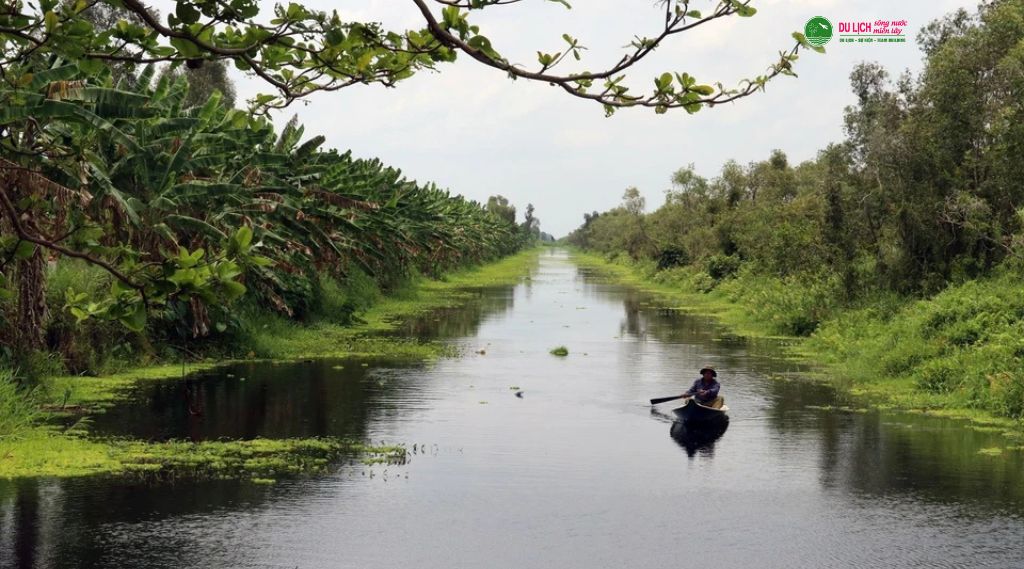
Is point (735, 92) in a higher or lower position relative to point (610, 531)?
higher

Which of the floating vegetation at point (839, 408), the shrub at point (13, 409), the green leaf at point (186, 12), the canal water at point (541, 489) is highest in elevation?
the green leaf at point (186, 12)

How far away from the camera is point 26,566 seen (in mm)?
11016

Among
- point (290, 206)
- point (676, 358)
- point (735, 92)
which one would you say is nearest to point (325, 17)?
point (735, 92)

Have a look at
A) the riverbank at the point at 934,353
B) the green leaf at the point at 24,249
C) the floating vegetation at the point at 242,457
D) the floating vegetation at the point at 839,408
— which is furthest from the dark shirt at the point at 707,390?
the green leaf at the point at 24,249

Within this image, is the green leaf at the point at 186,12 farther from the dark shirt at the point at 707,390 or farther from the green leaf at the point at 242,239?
the dark shirt at the point at 707,390

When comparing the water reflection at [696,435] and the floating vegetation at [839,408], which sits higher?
the floating vegetation at [839,408]

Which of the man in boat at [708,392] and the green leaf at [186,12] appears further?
the man in boat at [708,392]

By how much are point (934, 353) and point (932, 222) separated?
21.7ft

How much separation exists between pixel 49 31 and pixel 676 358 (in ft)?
87.8

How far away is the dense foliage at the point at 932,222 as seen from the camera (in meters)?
24.4

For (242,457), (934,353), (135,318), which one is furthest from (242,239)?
(934,353)

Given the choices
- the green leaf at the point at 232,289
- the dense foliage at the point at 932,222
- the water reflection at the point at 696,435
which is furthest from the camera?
the dense foliage at the point at 932,222

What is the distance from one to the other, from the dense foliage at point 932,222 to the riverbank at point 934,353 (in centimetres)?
5

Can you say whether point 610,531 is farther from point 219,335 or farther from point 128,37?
point 219,335
